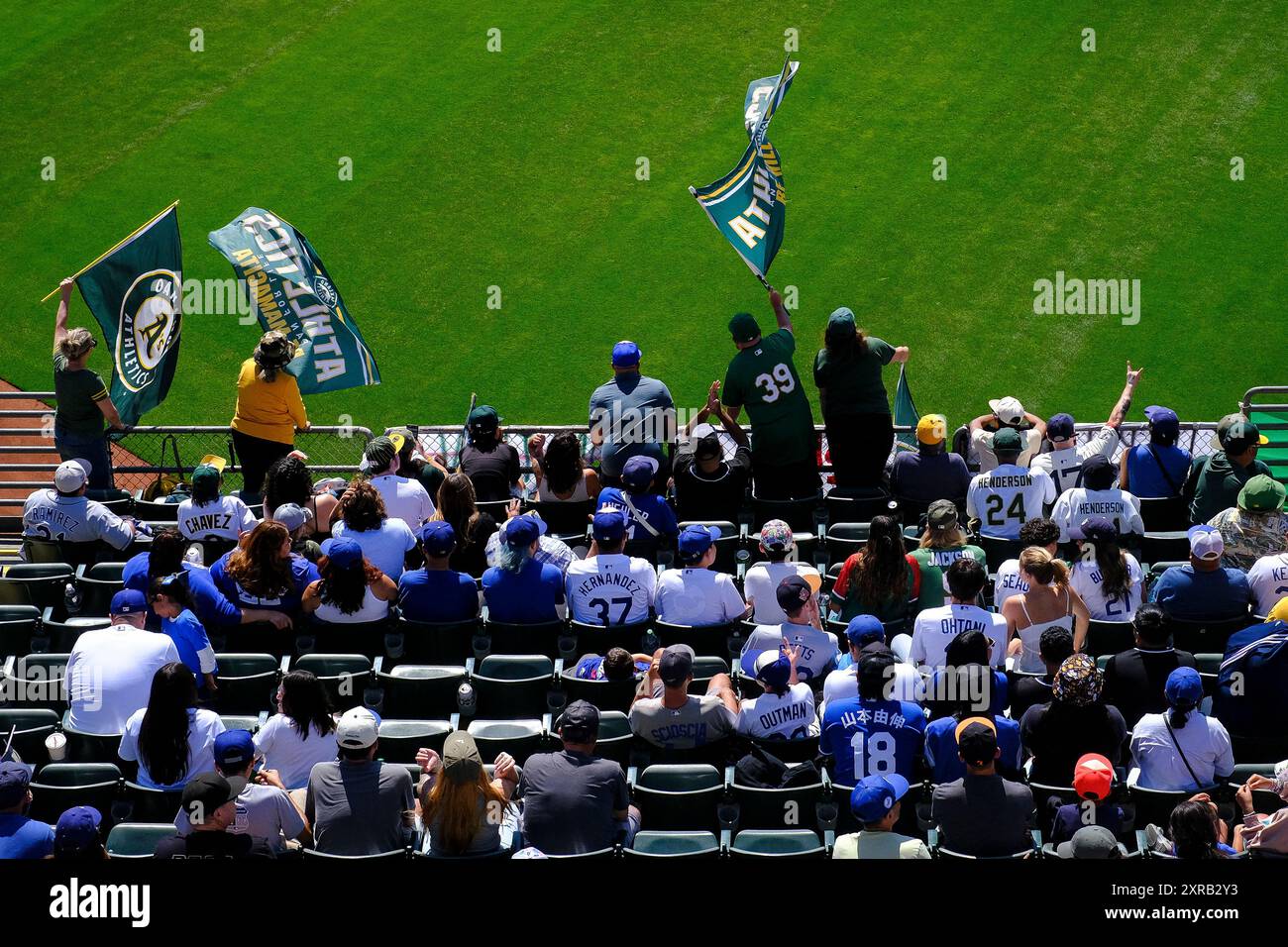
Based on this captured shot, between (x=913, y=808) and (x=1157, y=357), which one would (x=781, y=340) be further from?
(x=1157, y=357)

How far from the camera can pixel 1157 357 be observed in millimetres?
16875

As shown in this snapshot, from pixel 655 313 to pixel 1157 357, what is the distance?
5130 millimetres

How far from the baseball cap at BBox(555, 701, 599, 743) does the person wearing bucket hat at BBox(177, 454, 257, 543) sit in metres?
3.40

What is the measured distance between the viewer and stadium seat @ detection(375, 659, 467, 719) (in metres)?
8.78

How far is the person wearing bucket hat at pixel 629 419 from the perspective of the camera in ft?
37.7

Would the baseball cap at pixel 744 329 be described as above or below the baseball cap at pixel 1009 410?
above

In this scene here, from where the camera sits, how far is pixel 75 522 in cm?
1054

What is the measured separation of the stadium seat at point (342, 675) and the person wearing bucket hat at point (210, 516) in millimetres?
A: 1741

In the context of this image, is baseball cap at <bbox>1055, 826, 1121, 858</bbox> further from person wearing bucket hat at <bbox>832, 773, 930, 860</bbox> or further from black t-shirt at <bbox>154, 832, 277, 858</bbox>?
black t-shirt at <bbox>154, 832, 277, 858</bbox>

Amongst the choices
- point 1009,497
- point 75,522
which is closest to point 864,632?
point 1009,497

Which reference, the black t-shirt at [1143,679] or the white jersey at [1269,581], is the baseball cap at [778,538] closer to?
the black t-shirt at [1143,679]

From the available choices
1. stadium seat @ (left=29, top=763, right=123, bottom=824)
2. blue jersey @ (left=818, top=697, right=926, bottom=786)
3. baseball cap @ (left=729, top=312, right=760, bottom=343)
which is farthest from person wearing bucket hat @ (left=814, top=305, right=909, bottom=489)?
stadium seat @ (left=29, top=763, right=123, bottom=824)

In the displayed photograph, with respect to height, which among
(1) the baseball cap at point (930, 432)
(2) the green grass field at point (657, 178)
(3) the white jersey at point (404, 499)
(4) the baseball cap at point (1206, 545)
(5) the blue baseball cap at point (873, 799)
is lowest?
(5) the blue baseball cap at point (873, 799)

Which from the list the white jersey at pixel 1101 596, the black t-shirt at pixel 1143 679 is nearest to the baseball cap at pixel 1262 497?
the white jersey at pixel 1101 596
